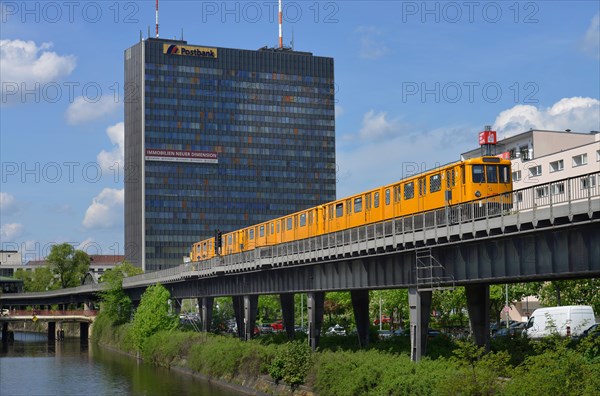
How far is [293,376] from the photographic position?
2192 inches

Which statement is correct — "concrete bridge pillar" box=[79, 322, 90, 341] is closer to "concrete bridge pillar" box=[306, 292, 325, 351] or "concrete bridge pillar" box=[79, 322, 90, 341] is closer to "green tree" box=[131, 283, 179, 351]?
"green tree" box=[131, 283, 179, 351]

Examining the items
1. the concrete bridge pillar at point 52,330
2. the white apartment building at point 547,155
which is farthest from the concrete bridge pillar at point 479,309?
the concrete bridge pillar at point 52,330

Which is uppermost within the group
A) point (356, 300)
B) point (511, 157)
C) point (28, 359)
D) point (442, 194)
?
point (511, 157)

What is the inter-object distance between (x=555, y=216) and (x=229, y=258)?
46820 millimetres

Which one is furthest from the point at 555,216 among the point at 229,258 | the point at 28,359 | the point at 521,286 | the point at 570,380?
the point at 28,359

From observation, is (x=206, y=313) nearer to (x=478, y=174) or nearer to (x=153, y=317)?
(x=153, y=317)

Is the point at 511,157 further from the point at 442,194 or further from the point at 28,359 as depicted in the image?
the point at 442,194

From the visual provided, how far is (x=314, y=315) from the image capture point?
2501 inches

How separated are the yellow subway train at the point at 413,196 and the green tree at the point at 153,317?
28627 millimetres

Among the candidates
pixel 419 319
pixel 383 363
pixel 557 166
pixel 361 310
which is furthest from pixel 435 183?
pixel 557 166

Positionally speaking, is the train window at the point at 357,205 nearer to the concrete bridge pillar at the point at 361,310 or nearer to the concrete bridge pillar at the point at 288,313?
the concrete bridge pillar at the point at 361,310

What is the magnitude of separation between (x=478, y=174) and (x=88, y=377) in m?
49.0

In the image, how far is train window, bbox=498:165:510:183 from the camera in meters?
47.9

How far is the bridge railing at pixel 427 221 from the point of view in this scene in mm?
35906
